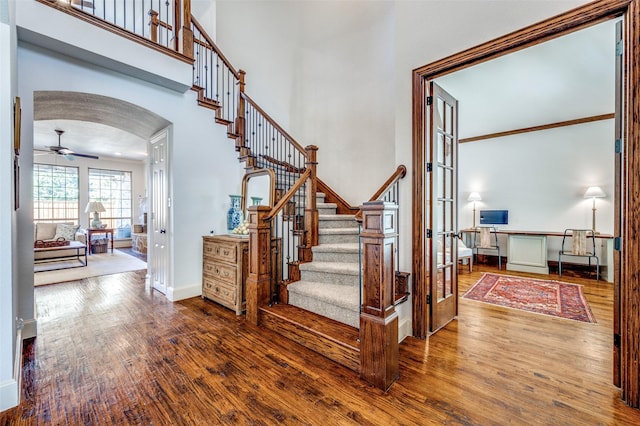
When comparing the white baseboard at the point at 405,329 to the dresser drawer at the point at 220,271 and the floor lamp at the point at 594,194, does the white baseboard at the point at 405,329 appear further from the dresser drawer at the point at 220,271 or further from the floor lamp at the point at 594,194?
the floor lamp at the point at 594,194

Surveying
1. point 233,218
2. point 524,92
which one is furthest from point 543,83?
point 233,218

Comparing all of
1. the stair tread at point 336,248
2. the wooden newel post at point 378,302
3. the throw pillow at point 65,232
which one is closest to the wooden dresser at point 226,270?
the stair tread at point 336,248

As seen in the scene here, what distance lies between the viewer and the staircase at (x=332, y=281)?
246 cm

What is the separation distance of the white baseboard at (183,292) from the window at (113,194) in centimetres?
705

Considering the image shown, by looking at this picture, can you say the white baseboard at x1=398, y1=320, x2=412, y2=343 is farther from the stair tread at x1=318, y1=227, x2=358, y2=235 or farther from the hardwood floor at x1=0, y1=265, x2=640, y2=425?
the stair tread at x1=318, y1=227, x2=358, y2=235

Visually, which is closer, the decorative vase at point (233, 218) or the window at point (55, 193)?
the decorative vase at point (233, 218)

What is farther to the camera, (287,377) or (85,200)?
(85,200)

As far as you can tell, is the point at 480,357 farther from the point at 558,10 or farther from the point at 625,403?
the point at 558,10

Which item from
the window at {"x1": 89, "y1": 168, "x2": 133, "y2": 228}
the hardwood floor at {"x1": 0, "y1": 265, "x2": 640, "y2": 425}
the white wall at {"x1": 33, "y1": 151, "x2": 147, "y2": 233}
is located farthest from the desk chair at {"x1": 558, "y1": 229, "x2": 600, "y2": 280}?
the window at {"x1": 89, "y1": 168, "x2": 133, "y2": 228}

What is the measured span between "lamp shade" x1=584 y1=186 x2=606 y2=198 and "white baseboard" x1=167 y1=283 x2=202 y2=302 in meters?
7.21

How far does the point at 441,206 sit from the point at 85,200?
9997 millimetres

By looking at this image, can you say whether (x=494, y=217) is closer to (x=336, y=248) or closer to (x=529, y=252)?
(x=529, y=252)

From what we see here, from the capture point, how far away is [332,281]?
2.92 meters

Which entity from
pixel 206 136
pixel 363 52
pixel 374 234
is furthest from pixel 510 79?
pixel 206 136
